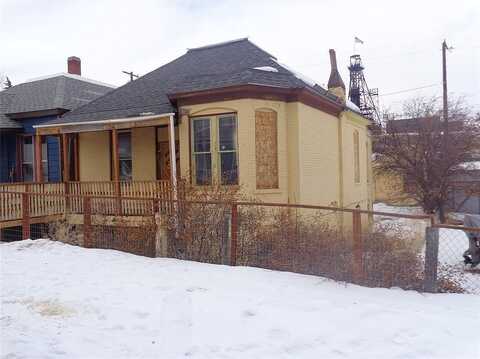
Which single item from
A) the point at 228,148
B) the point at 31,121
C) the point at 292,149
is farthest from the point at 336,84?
the point at 31,121

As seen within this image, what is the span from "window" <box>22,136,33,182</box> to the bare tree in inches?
791

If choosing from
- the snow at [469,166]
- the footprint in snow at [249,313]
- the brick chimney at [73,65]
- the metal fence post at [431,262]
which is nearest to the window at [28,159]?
the brick chimney at [73,65]

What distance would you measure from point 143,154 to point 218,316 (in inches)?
389

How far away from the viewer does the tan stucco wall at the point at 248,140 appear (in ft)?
34.6

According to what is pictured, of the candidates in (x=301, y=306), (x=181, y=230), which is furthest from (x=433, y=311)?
(x=181, y=230)

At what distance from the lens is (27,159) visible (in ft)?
55.2

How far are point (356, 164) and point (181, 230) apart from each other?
479 inches

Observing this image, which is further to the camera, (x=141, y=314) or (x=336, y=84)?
(x=336, y=84)

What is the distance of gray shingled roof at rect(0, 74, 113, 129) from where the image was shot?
16.2 meters

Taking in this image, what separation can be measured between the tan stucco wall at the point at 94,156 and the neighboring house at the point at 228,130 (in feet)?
0.12

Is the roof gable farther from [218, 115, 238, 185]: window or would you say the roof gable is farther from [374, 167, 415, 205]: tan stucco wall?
[374, 167, 415, 205]: tan stucco wall

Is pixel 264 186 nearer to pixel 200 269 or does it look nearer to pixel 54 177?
pixel 200 269

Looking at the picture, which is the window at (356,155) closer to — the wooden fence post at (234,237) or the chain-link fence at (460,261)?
the chain-link fence at (460,261)

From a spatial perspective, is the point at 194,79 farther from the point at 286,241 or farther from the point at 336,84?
the point at 286,241
